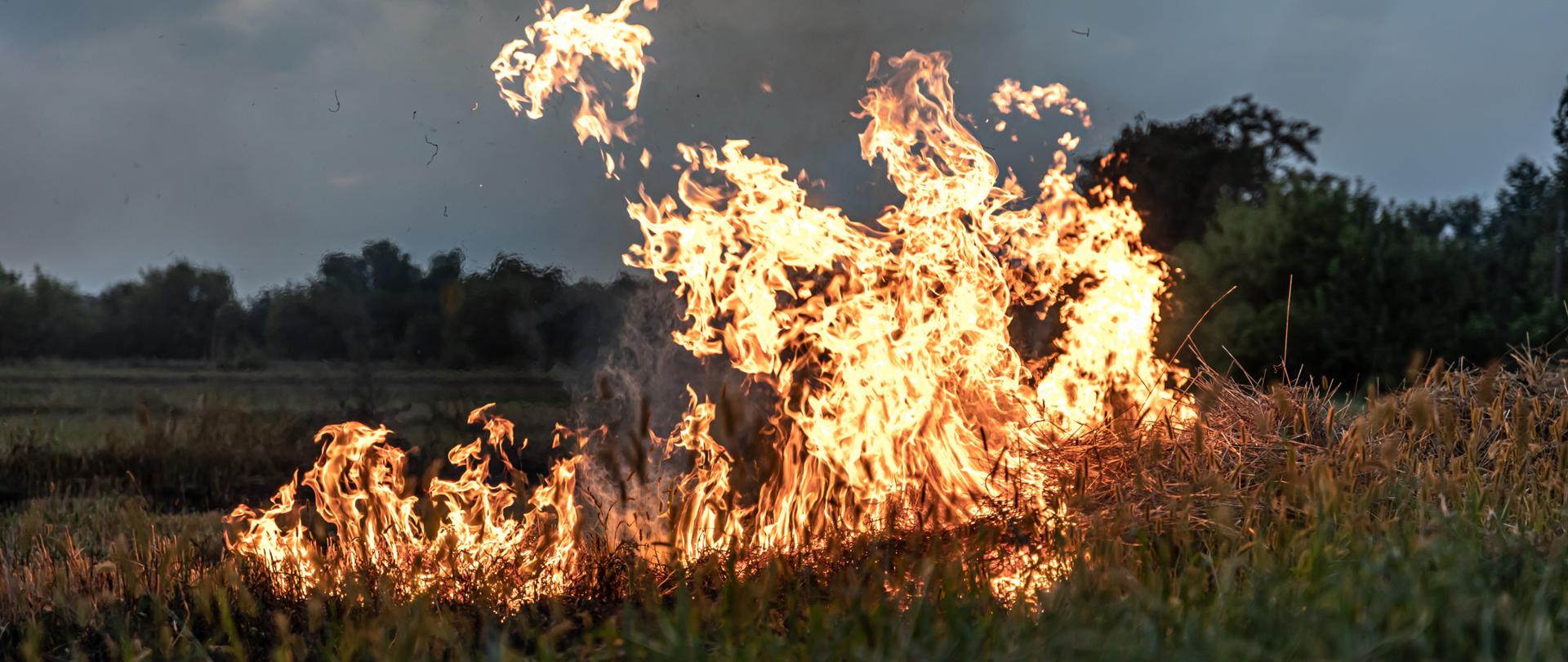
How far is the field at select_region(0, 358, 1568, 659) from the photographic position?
4.05 metres

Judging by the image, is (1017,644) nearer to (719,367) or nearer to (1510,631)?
(1510,631)

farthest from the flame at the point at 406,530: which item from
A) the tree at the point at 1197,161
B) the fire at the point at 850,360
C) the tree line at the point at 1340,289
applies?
the tree at the point at 1197,161

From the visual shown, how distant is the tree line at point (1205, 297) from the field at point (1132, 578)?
577 centimetres

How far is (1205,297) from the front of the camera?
28.3 meters

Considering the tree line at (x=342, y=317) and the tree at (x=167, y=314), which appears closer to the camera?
the tree line at (x=342, y=317)

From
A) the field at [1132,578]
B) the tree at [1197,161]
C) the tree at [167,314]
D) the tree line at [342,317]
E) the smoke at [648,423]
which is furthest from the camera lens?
the tree at [1197,161]

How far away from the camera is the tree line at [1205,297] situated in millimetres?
17484

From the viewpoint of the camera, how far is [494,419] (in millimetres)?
8586

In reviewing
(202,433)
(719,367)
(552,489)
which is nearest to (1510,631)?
(552,489)

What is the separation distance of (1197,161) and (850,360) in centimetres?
3152

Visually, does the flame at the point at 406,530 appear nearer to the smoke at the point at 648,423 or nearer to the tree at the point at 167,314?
the smoke at the point at 648,423

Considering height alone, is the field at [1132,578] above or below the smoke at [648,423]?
below

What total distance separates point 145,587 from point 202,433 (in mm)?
9876

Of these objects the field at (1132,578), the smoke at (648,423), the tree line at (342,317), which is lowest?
the field at (1132,578)
